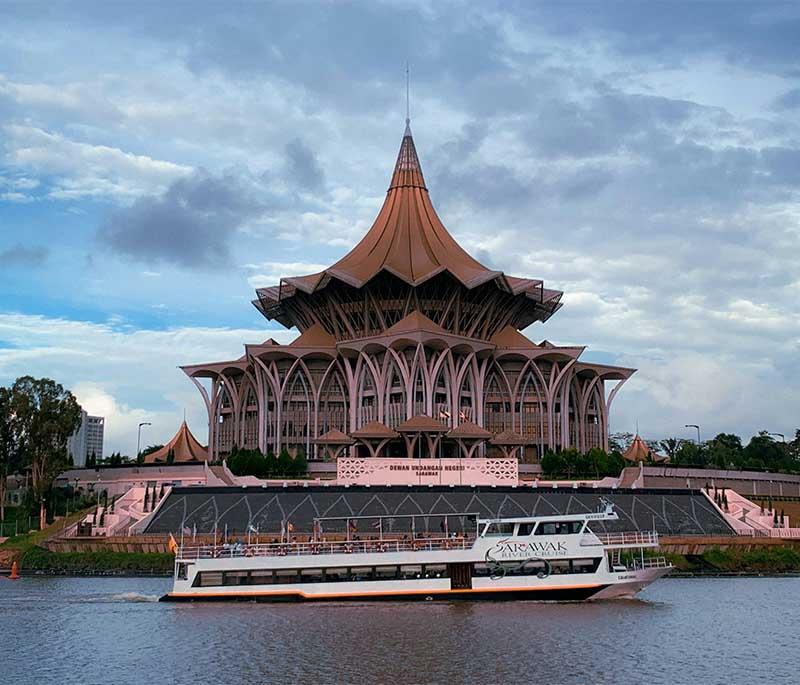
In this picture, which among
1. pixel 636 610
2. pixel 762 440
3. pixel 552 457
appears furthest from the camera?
pixel 762 440

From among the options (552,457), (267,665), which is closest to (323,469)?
(552,457)

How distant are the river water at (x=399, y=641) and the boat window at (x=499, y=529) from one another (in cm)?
290

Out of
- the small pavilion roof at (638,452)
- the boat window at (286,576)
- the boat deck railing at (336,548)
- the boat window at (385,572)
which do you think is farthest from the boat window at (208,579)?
the small pavilion roof at (638,452)

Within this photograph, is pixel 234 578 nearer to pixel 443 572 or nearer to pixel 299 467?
pixel 443 572

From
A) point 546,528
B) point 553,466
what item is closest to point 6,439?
point 553,466

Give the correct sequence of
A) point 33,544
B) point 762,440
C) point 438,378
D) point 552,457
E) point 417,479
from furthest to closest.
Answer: point 762,440 → point 438,378 → point 552,457 → point 417,479 → point 33,544

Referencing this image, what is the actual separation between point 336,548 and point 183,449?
5456 cm

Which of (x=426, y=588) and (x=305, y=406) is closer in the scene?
(x=426, y=588)

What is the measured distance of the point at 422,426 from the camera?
→ 83500mm

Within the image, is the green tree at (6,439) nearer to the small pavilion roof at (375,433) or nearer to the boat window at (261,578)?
the small pavilion roof at (375,433)

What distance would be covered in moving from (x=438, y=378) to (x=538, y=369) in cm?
932

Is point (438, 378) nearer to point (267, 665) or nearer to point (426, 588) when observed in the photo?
point (426, 588)

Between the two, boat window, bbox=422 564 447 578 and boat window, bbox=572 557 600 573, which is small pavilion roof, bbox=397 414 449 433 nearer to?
boat window, bbox=422 564 447 578

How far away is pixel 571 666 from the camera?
28469 millimetres
